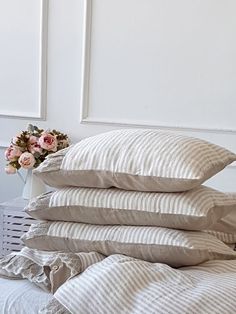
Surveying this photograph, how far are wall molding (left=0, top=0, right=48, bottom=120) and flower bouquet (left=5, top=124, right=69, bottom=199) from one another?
11.5 inches

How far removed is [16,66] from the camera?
2.61m

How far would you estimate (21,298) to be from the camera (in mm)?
977

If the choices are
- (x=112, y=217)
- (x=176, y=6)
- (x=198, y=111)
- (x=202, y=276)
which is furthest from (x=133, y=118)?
(x=202, y=276)

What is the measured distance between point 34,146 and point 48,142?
0.07m

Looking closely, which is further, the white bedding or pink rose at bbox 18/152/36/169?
pink rose at bbox 18/152/36/169

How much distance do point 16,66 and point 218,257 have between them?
6.08ft

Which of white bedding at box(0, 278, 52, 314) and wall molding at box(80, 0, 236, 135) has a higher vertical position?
wall molding at box(80, 0, 236, 135)

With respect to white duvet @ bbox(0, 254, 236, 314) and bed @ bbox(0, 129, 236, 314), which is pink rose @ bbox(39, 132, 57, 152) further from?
white duvet @ bbox(0, 254, 236, 314)

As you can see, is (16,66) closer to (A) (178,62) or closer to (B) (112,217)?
(A) (178,62)

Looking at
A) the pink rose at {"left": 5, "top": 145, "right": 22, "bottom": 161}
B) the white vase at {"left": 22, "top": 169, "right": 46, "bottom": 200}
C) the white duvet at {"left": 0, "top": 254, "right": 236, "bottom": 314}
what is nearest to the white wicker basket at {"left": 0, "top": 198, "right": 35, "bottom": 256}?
the white vase at {"left": 22, "top": 169, "right": 46, "bottom": 200}

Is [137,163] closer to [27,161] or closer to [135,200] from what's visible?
[135,200]

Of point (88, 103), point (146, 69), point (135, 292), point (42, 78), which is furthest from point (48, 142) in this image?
point (135, 292)

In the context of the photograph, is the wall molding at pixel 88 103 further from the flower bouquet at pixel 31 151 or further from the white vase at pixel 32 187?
the white vase at pixel 32 187

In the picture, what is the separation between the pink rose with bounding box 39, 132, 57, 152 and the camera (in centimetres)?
222
